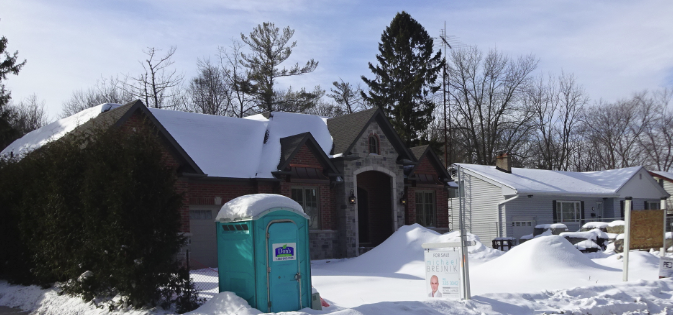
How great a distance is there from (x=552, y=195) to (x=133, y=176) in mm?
24947

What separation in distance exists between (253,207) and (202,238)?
10.4m

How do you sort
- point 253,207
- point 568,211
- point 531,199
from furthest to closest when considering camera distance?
point 568,211 < point 531,199 < point 253,207

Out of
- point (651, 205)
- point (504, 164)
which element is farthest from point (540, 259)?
point (651, 205)

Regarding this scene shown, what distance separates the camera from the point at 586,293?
36.1ft

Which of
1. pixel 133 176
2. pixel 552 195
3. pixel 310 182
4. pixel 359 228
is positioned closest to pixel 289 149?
pixel 310 182

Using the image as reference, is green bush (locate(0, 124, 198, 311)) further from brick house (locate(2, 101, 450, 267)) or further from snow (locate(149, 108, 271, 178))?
snow (locate(149, 108, 271, 178))

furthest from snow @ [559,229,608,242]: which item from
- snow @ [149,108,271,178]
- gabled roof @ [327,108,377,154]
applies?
snow @ [149,108,271,178]

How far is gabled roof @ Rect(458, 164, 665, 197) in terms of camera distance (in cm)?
2944

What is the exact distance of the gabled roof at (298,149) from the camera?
2072cm

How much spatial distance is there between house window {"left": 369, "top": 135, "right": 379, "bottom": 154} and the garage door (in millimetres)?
7066

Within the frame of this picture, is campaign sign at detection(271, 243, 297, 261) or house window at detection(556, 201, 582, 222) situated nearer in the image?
campaign sign at detection(271, 243, 297, 261)

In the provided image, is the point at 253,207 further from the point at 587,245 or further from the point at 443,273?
the point at 587,245

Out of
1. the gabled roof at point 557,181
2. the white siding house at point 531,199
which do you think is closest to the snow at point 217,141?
the white siding house at point 531,199

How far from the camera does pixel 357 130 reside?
23.1 m
